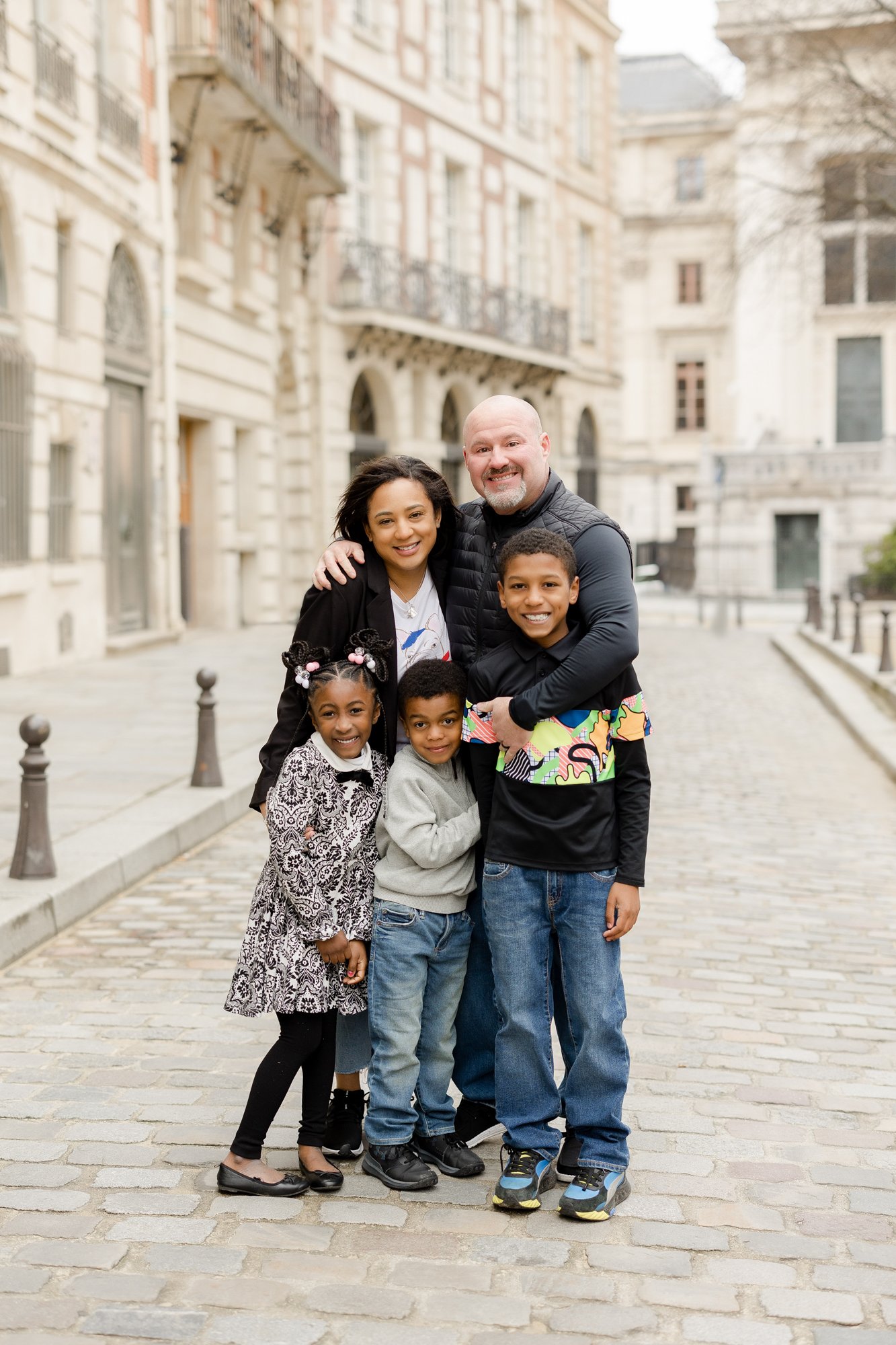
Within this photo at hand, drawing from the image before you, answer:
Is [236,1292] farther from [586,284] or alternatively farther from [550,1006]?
[586,284]

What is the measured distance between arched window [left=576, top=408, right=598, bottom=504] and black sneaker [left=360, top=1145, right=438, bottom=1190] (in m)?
33.6

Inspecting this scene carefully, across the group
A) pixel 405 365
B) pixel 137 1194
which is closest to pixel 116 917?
pixel 137 1194

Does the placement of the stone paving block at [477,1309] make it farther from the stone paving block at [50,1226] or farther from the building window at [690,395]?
the building window at [690,395]

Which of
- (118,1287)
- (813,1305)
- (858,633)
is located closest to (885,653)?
(858,633)

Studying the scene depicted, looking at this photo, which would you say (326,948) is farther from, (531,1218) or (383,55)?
(383,55)

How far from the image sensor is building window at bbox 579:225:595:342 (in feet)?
124

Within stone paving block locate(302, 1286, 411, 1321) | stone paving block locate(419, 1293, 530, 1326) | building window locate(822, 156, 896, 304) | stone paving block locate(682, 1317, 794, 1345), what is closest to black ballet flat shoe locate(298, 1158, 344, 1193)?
stone paving block locate(302, 1286, 411, 1321)

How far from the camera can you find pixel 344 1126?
4152 mm

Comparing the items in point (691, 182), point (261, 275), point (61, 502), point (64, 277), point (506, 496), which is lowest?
point (506, 496)

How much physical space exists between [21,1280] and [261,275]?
2196cm

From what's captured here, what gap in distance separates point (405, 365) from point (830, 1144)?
2626cm

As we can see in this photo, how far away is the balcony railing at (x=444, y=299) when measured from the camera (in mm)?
27391

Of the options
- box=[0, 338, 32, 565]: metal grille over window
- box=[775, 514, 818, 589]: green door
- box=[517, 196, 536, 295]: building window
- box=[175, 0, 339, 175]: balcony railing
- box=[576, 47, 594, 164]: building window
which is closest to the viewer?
box=[0, 338, 32, 565]: metal grille over window

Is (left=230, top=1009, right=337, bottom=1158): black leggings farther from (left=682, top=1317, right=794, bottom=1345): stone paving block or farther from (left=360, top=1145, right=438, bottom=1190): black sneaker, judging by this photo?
(left=682, top=1317, right=794, bottom=1345): stone paving block
